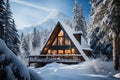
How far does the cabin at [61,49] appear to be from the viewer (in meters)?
36.5

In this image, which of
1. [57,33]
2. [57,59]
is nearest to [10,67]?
[57,59]

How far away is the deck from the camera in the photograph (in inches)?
1414

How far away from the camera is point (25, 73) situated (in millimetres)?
4160

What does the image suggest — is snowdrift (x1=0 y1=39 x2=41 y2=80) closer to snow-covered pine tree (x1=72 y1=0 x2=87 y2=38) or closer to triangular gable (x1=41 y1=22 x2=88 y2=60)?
triangular gable (x1=41 y1=22 x2=88 y2=60)

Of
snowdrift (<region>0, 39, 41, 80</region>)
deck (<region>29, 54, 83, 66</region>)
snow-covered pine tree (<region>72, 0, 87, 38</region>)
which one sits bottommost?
deck (<region>29, 54, 83, 66</region>)

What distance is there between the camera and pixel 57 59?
36844 millimetres

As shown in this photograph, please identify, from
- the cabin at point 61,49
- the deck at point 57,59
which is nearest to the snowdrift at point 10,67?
the deck at point 57,59

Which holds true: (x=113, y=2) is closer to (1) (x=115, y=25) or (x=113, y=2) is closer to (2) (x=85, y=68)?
(1) (x=115, y=25)

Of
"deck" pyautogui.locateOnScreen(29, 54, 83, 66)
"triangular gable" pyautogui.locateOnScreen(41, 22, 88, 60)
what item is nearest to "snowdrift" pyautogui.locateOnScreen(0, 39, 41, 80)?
"deck" pyautogui.locateOnScreen(29, 54, 83, 66)

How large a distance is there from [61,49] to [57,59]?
12.5ft

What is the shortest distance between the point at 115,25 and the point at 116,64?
409 cm

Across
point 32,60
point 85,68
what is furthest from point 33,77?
point 32,60

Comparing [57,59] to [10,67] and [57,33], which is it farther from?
[10,67]

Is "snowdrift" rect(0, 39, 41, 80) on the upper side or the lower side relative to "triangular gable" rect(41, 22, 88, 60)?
lower
